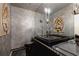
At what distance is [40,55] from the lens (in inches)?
48.9

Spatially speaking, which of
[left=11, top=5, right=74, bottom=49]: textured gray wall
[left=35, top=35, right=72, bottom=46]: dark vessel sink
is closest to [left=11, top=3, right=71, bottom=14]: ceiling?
[left=11, top=5, right=74, bottom=49]: textured gray wall

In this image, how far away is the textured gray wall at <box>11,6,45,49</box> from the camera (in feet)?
4.10

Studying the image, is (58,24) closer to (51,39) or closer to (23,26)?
(51,39)

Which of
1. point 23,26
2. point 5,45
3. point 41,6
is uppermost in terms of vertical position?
point 41,6

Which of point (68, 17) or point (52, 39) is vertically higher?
point (68, 17)

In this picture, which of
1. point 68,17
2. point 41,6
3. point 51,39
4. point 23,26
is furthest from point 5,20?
point 68,17

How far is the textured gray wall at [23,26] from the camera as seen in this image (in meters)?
1.25

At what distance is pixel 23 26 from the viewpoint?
1288 mm

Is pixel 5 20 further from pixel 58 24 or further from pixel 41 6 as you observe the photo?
pixel 58 24

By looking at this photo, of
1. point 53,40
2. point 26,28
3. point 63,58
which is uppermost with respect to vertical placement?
point 26,28

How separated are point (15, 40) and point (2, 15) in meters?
0.29

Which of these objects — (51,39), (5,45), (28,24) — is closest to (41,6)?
(28,24)

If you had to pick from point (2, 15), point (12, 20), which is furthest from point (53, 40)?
point (2, 15)

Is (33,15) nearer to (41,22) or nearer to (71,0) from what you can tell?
(41,22)
